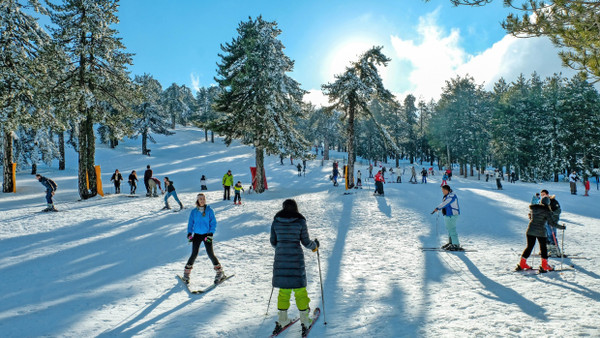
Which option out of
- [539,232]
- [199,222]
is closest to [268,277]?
[199,222]

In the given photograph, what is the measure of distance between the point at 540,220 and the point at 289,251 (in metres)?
6.35

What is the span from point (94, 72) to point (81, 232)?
417 inches

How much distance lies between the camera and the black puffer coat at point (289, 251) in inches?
178

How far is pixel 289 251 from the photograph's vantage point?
457 centimetres

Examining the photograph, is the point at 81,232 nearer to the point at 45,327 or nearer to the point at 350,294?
the point at 45,327

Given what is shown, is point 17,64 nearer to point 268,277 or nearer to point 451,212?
point 268,277

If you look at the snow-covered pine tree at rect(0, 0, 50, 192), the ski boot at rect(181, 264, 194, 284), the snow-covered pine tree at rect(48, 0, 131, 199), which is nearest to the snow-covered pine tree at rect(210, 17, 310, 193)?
the snow-covered pine tree at rect(48, 0, 131, 199)

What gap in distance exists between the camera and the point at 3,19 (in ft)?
54.7

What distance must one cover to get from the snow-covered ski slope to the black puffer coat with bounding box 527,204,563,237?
988mm

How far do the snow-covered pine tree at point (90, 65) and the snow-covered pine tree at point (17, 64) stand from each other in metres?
1.43

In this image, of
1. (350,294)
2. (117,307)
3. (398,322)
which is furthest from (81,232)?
(398,322)

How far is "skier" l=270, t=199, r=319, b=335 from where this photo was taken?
14.8 feet

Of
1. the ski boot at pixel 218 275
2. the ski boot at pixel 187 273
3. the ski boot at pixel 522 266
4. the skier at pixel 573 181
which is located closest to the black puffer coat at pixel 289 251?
the ski boot at pixel 218 275

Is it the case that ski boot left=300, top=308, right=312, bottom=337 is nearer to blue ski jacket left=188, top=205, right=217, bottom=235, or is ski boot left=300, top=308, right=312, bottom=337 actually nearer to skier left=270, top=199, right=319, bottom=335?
skier left=270, top=199, right=319, bottom=335
